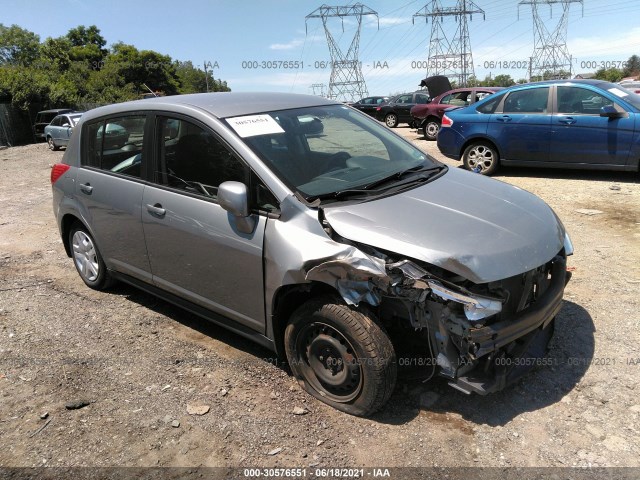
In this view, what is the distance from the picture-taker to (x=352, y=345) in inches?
108

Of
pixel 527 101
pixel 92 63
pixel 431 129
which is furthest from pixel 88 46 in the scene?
pixel 527 101

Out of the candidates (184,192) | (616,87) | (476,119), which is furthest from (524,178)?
(184,192)

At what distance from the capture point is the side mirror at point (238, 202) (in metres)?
2.92

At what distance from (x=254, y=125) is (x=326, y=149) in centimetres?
57

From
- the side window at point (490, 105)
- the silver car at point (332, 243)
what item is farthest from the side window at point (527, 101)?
the silver car at point (332, 243)

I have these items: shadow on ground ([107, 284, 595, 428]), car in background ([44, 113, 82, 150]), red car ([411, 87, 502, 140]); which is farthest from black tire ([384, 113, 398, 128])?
shadow on ground ([107, 284, 595, 428])

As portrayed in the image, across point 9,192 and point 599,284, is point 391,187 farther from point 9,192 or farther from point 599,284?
point 9,192

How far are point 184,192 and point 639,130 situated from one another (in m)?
7.21

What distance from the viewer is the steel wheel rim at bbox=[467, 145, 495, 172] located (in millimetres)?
9047

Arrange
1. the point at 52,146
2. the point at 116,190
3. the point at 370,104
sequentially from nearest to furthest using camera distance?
1. the point at 116,190
2. the point at 52,146
3. the point at 370,104

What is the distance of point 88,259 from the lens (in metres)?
4.75

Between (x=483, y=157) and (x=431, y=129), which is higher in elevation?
(x=431, y=129)

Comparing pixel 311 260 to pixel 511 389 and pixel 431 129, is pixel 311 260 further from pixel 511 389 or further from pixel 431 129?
pixel 431 129

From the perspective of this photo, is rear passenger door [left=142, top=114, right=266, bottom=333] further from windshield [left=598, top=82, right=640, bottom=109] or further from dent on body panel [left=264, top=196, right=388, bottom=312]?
windshield [left=598, top=82, right=640, bottom=109]
